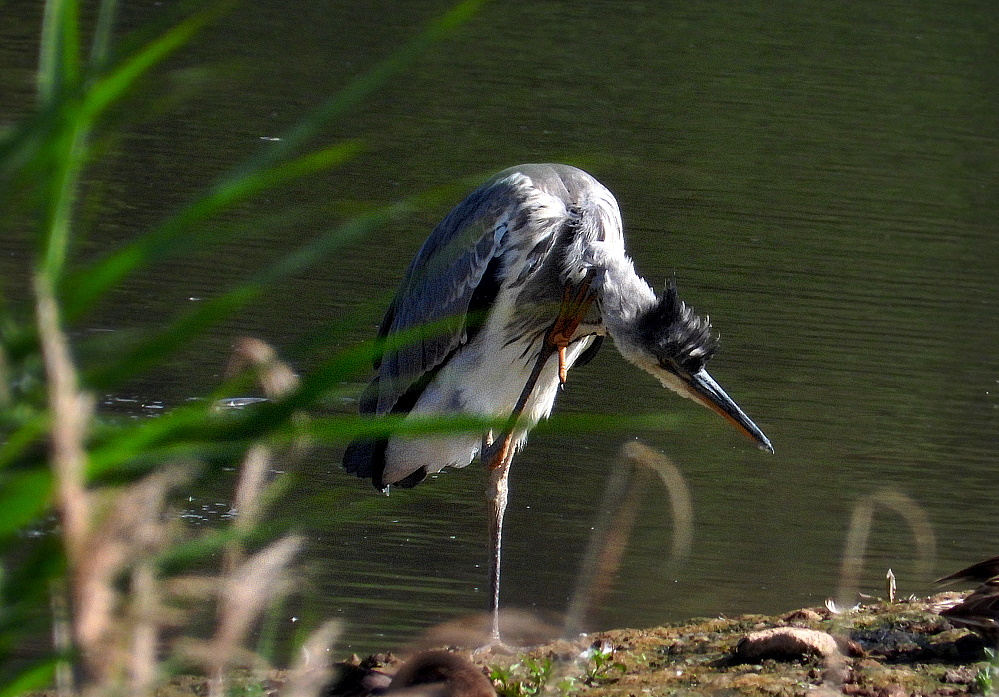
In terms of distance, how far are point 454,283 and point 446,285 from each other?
0.27 ft

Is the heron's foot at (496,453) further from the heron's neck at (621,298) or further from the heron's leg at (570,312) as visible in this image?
the heron's neck at (621,298)

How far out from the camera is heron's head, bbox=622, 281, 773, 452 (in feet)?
15.5

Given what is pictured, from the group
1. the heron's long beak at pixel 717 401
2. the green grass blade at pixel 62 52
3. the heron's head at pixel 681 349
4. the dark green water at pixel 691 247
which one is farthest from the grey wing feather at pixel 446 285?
the green grass blade at pixel 62 52

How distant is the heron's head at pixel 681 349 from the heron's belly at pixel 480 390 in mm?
707

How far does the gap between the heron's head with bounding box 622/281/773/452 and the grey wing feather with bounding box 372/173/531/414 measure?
2.39ft

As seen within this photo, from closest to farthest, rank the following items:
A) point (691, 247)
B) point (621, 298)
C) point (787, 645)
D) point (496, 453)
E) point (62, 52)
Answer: point (62, 52)
point (787, 645)
point (621, 298)
point (496, 453)
point (691, 247)

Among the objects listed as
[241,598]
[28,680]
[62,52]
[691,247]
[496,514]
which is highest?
[62,52]

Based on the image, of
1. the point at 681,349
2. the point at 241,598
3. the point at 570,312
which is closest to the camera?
the point at 241,598

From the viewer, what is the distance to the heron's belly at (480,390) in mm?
5547

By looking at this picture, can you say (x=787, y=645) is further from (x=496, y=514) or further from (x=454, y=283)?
(x=454, y=283)

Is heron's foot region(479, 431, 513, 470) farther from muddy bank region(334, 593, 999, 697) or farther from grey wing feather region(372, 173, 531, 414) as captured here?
muddy bank region(334, 593, 999, 697)

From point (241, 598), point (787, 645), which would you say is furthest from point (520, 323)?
point (241, 598)

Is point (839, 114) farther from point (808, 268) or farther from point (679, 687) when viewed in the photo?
point (679, 687)

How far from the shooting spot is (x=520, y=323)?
17.8 feet
